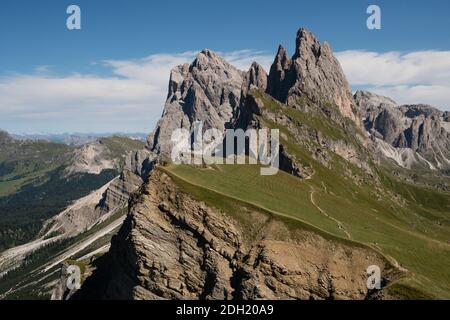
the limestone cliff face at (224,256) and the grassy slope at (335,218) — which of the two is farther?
the grassy slope at (335,218)

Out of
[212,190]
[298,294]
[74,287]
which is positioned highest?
[212,190]

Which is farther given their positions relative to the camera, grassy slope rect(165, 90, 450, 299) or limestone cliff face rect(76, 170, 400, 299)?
grassy slope rect(165, 90, 450, 299)

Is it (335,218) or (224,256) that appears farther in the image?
(335,218)

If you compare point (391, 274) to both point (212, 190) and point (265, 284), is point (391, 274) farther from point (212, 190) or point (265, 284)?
point (212, 190)

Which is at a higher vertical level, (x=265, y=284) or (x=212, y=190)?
(x=212, y=190)

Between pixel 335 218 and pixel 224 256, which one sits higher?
pixel 335 218
